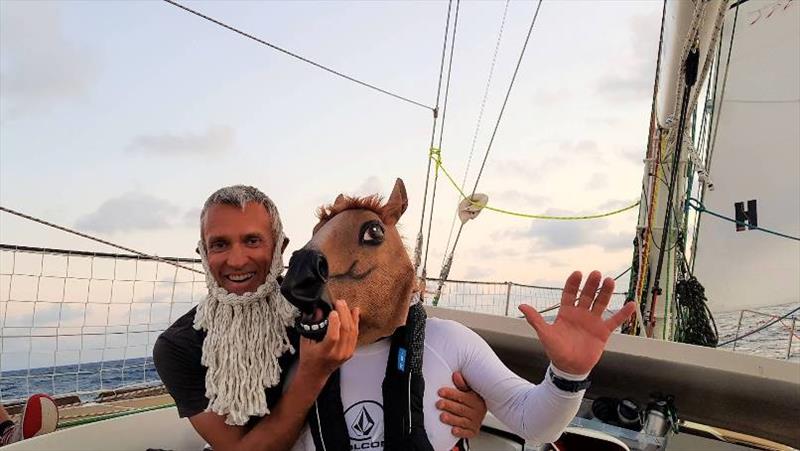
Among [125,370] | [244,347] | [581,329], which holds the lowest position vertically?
[125,370]

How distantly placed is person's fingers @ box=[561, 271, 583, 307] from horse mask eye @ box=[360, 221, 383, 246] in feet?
1.15

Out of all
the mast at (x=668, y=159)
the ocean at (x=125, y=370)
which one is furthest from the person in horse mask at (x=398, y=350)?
the mast at (x=668, y=159)

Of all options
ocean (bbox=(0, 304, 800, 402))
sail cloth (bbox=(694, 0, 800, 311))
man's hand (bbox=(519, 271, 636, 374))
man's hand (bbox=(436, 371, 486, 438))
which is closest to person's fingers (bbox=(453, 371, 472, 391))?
man's hand (bbox=(436, 371, 486, 438))

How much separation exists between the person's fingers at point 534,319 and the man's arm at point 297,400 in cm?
30

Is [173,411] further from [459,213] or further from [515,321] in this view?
[459,213]

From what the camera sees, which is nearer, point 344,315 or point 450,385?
point 344,315

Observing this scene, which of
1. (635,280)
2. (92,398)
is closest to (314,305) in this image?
(92,398)

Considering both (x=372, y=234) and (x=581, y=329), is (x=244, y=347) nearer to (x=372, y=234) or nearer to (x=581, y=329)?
(x=372, y=234)

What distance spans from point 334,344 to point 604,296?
0.47 meters

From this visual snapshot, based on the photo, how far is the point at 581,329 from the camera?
110 centimetres

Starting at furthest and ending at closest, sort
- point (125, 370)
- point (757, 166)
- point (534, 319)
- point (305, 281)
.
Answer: point (757, 166) → point (125, 370) → point (534, 319) → point (305, 281)

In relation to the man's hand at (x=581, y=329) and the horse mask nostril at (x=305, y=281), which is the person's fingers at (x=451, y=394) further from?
the horse mask nostril at (x=305, y=281)

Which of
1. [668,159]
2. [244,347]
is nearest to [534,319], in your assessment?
[244,347]

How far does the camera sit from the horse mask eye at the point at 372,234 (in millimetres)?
1181
